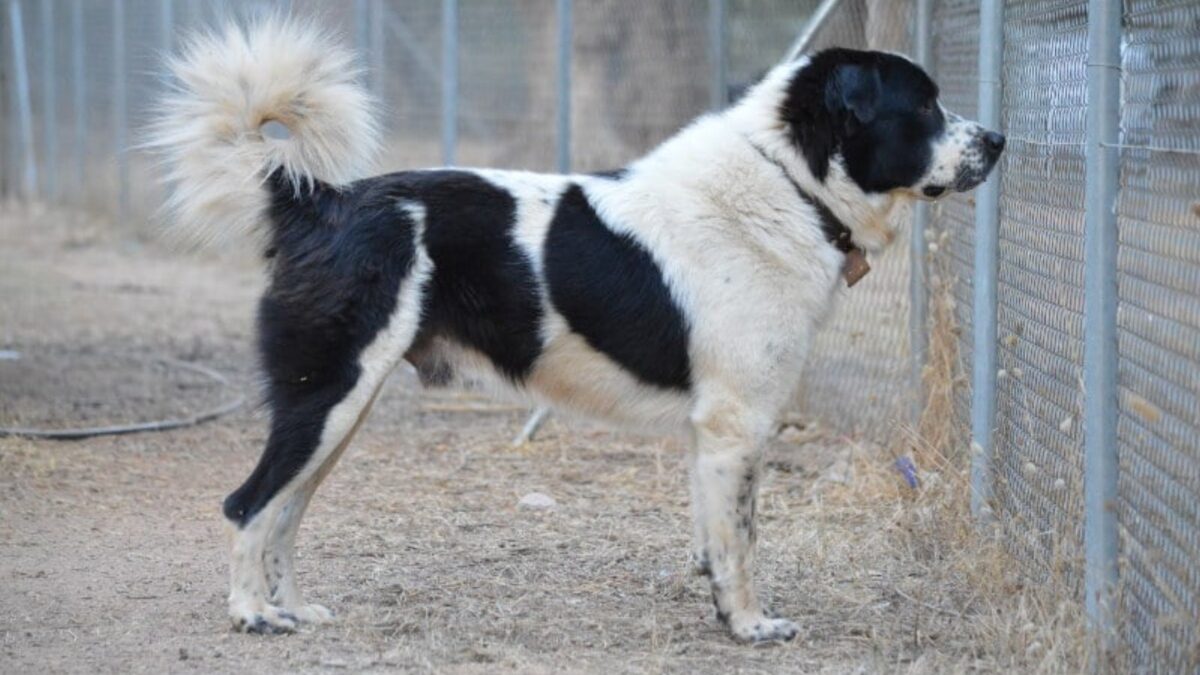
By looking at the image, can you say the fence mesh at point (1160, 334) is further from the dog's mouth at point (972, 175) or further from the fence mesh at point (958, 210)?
the fence mesh at point (958, 210)

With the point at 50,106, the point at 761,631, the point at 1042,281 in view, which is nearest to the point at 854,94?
the point at 1042,281

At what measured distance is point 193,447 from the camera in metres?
7.22

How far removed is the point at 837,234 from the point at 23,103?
16.2 m

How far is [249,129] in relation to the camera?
4.58 meters

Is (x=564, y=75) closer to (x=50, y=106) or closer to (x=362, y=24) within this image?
(x=362, y=24)

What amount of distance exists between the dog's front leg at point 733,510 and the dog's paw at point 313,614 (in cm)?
114

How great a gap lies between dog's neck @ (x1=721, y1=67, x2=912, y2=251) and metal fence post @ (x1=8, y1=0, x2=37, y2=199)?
15.6 meters

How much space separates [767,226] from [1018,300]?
41.6 inches

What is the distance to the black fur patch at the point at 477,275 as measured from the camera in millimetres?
4445

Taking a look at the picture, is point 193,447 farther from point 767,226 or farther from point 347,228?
point 767,226

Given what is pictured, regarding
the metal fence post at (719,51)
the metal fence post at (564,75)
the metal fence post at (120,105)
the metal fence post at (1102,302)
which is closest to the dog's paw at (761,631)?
the metal fence post at (1102,302)

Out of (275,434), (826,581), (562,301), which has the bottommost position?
(826,581)

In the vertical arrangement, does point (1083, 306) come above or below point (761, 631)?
above

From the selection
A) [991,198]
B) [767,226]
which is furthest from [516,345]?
[991,198]
